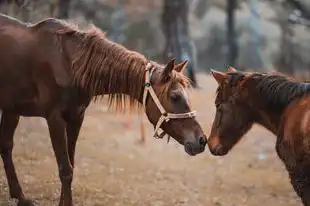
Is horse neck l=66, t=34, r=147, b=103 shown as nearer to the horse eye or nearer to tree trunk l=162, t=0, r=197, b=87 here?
the horse eye

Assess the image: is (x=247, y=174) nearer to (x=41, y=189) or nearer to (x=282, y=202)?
(x=282, y=202)

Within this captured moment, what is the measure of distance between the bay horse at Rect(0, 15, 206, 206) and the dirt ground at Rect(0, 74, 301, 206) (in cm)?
135

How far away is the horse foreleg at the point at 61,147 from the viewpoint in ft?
19.5

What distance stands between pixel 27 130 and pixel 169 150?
3.06 metres

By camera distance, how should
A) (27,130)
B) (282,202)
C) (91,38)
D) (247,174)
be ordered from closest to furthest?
(91,38), (282,202), (247,174), (27,130)

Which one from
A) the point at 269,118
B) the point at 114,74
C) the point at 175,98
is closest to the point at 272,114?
the point at 269,118

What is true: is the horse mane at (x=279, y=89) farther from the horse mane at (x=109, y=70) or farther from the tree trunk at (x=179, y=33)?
the tree trunk at (x=179, y=33)

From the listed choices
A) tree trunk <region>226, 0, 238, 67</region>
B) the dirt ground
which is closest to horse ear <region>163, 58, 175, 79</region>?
the dirt ground

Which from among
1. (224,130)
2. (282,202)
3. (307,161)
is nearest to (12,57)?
(224,130)

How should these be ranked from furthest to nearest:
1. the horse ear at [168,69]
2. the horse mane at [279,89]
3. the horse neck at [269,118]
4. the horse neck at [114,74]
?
1. the horse neck at [114,74]
2. the horse ear at [168,69]
3. the horse neck at [269,118]
4. the horse mane at [279,89]

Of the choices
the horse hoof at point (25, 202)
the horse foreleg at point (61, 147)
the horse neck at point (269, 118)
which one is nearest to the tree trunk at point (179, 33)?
the horse hoof at point (25, 202)

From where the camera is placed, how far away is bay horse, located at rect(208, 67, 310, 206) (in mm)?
5145

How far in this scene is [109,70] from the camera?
599 centimetres

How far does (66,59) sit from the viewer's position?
20.0ft
